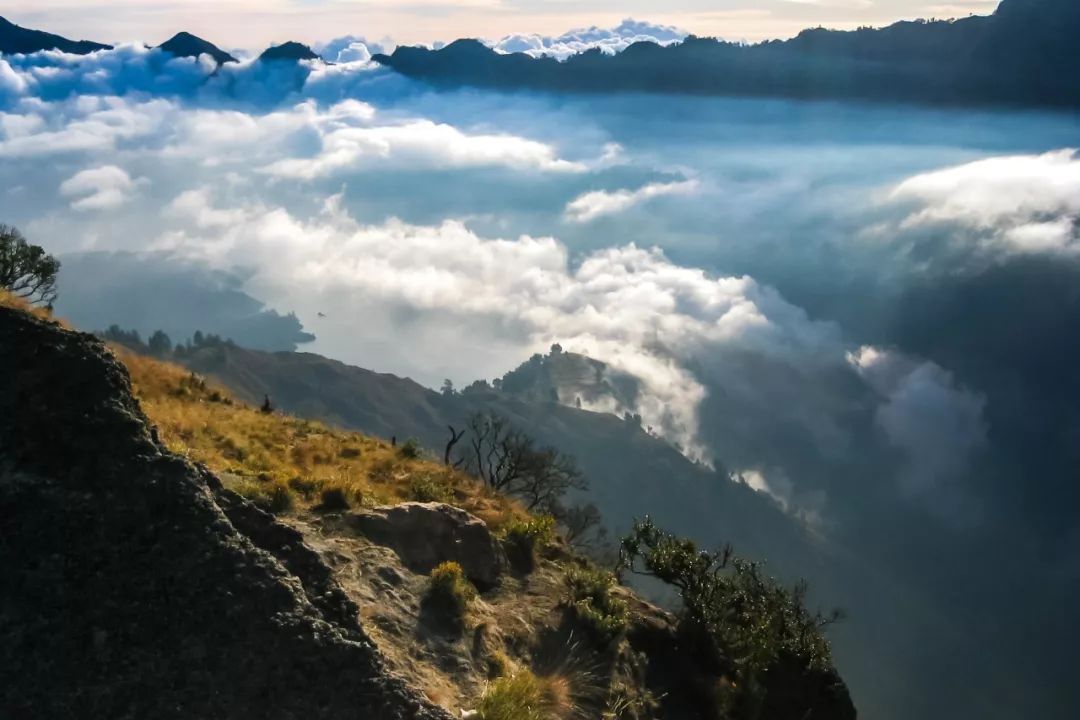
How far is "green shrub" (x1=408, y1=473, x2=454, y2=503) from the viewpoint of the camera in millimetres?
21766

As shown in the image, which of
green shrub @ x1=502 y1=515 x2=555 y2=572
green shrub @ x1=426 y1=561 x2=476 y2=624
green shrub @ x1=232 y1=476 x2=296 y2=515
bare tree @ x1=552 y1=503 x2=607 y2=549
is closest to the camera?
green shrub @ x1=426 y1=561 x2=476 y2=624

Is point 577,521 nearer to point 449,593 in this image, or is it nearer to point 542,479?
point 542,479

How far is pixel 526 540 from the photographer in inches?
803

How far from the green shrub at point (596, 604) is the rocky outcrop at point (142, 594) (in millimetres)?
8753

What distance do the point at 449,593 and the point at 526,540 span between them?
5.63 meters

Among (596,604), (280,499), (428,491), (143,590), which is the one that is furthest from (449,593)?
(428,491)

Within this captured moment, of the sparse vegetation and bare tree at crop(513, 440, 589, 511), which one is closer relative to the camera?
the sparse vegetation

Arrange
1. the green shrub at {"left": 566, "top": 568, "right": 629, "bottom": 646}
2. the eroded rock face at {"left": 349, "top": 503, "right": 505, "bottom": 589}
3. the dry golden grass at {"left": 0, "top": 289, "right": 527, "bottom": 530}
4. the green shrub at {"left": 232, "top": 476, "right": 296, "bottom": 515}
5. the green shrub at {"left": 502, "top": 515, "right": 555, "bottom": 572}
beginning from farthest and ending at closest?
the green shrub at {"left": 502, "top": 515, "right": 555, "bottom": 572}, the dry golden grass at {"left": 0, "top": 289, "right": 527, "bottom": 530}, the green shrub at {"left": 566, "top": 568, "right": 629, "bottom": 646}, the eroded rock face at {"left": 349, "top": 503, "right": 505, "bottom": 589}, the green shrub at {"left": 232, "top": 476, "right": 296, "bottom": 515}

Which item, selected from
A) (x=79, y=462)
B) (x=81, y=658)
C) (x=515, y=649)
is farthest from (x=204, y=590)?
(x=515, y=649)

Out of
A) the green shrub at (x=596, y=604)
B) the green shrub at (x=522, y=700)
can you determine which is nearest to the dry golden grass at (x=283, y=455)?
the green shrub at (x=596, y=604)

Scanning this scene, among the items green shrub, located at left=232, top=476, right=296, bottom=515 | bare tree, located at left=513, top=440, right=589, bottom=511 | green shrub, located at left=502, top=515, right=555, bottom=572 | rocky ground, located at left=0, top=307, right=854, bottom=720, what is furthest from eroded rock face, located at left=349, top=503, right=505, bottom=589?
bare tree, located at left=513, top=440, right=589, bottom=511

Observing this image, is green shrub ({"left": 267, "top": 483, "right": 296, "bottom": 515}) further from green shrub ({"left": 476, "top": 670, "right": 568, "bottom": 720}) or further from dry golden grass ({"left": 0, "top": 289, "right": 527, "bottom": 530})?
green shrub ({"left": 476, "top": 670, "right": 568, "bottom": 720})

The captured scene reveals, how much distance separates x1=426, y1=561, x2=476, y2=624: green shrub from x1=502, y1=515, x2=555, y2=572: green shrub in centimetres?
418

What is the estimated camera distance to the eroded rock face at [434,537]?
1695cm
